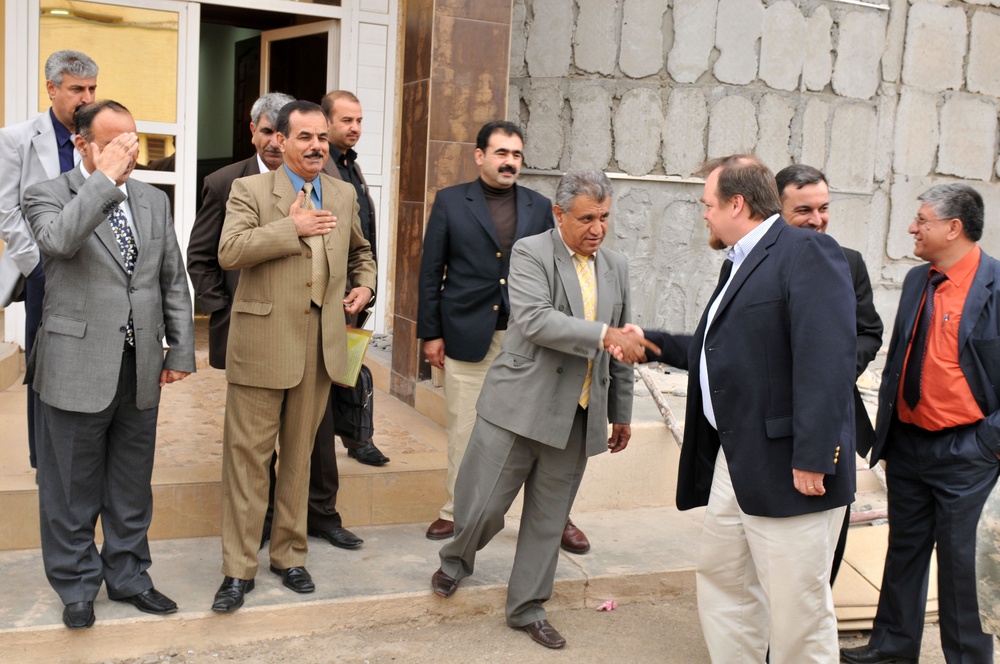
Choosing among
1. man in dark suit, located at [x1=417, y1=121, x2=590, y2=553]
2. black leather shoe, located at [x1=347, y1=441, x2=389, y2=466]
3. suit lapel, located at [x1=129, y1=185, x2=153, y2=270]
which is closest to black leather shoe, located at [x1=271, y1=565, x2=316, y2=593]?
man in dark suit, located at [x1=417, y1=121, x2=590, y2=553]

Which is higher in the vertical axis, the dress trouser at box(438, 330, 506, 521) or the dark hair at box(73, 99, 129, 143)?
the dark hair at box(73, 99, 129, 143)

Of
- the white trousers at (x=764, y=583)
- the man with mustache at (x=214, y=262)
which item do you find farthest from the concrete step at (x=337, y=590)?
the white trousers at (x=764, y=583)

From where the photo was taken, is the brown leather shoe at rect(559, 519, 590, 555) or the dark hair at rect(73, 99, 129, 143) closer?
the dark hair at rect(73, 99, 129, 143)

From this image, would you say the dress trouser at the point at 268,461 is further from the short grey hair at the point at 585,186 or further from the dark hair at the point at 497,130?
the dark hair at the point at 497,130

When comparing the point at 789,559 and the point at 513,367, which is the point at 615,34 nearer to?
the point at 513,367

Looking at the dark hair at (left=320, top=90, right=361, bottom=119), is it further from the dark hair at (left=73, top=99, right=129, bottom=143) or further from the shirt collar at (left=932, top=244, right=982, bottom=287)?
the shirt collar at (left=932, top=244, right=982, bottom=287)

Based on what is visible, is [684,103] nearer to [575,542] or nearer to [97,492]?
[575,542]

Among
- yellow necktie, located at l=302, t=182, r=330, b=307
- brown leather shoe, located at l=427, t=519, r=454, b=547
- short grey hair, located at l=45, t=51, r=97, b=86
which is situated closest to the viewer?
yellow necktie, located at l=302, t=182, r=330, b=307

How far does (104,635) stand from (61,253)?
152cm

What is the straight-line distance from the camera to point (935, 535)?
171 inches

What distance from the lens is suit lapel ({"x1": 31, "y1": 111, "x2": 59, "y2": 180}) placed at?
4730 millimetres

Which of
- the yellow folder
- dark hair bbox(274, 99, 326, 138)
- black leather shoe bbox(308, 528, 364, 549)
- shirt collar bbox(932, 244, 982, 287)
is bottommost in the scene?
black leather shoe bbox(308, 528, 364, 549)

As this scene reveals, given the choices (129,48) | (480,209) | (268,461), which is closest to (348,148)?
(480,209)

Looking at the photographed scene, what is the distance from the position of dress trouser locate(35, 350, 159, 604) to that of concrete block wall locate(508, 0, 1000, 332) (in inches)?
150
